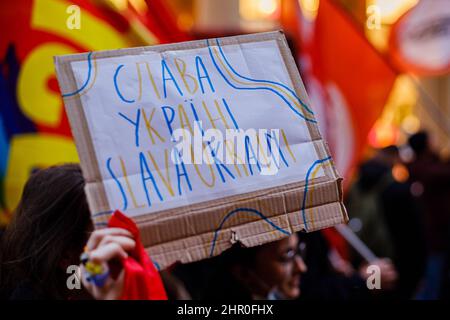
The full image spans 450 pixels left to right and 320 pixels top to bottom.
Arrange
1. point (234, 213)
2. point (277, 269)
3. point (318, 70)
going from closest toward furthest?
1. point (234, 213)
2. point (277, 269)
3. point (318, 70)

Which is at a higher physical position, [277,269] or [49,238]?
[49,238]

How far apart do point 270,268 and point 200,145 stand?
1187 millimetres

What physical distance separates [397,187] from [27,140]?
2789 millimetres

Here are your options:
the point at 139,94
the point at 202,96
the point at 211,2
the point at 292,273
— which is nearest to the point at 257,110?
the point at 202,96

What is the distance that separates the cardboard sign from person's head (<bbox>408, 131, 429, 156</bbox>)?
572 centimetres

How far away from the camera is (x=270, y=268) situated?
112 inches

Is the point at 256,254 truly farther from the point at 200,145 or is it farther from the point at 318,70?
the point at 318,70

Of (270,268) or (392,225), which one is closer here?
(270,268)

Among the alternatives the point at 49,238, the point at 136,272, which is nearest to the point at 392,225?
the point at 49,238

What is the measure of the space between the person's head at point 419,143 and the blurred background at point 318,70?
0.07m

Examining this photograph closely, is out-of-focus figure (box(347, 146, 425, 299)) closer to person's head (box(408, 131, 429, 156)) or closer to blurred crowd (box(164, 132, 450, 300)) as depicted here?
blurred crowd (box(164, 132, 450, 300))

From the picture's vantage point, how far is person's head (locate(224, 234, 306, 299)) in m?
2.82

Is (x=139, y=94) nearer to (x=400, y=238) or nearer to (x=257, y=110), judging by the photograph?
(x=257, y=110)
